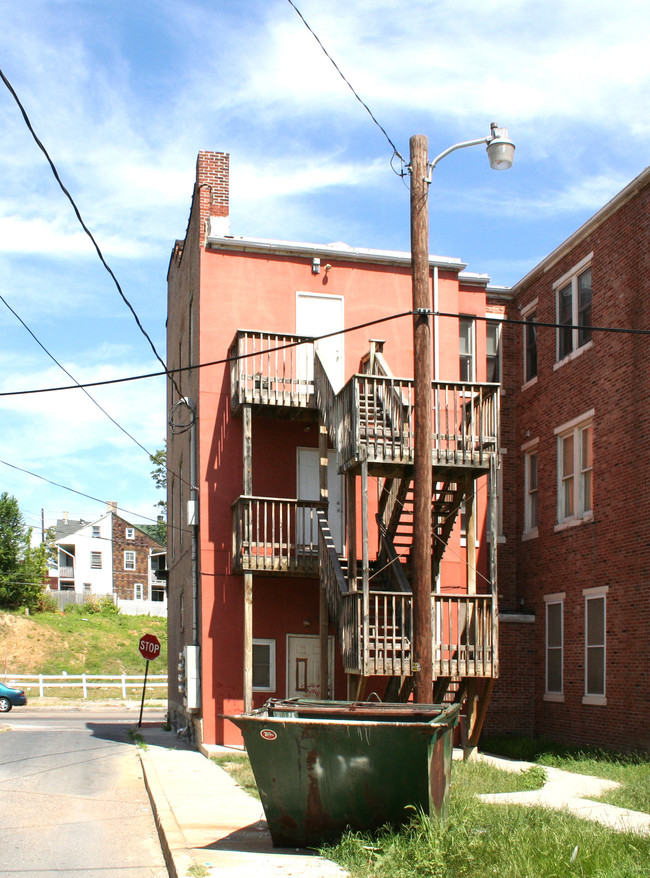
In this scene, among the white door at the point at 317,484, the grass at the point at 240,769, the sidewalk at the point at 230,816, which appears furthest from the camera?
the white door at the point at 317,484

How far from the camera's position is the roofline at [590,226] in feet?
59.8

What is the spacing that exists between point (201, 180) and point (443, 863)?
1721cm

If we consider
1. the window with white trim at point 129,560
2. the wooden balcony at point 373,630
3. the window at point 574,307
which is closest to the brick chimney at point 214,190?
the window at point 574,307

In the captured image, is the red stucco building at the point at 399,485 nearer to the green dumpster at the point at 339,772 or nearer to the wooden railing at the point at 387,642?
the wooden railing at the point at 387,642

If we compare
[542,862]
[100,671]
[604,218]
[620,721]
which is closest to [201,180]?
[604,218]

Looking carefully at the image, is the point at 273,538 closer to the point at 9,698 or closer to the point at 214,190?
the point at 214,190

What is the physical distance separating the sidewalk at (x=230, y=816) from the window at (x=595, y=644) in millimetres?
2618

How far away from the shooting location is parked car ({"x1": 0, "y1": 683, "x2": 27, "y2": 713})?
34719mm

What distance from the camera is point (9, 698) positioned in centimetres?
3509

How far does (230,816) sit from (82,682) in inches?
1356

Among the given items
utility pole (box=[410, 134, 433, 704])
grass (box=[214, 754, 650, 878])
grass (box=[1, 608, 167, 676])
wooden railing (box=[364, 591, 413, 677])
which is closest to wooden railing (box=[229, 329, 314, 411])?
wooden railing (box=[364, 591, 413, 677])

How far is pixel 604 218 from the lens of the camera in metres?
19.8

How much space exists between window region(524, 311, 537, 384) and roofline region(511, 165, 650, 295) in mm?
849

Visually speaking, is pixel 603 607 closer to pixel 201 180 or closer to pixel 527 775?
pixel 527 775
